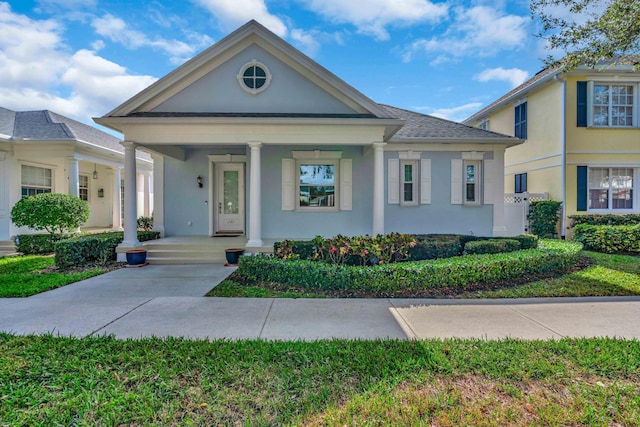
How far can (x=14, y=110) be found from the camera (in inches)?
551

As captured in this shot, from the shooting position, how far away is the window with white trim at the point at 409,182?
35.7 ft

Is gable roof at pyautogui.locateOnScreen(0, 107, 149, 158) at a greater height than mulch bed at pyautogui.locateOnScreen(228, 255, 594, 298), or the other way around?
gable roof at pyautogui.locateOnScreen(0, 107, 149, 158)

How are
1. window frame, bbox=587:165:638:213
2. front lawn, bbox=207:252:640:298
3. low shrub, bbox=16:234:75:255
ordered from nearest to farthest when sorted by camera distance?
front lawn, bbox=207:252:640:298 < low shrub, bbox=16:234:75:255 < window frame, bbox=587:165:638:213

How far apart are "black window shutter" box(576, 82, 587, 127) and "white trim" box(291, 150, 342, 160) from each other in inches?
371

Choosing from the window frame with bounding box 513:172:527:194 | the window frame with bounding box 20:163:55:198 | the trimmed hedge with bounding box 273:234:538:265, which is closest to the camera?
the trimmed hedge with bounding box 273:234:538:265

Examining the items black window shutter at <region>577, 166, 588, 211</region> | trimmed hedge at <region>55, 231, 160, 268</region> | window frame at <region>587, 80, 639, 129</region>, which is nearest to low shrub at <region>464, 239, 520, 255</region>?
black window shutter at <region>577, 166, 588, 211</region>

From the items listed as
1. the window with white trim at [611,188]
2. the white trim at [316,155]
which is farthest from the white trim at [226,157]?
the window with white trim at [611,188]

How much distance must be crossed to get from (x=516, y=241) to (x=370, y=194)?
13.9ft

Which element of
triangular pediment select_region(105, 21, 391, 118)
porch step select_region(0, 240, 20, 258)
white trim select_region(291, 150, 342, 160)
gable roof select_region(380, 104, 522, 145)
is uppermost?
triangular pediment select_region(105, 21, 391, 118)

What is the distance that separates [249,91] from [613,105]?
13421mm

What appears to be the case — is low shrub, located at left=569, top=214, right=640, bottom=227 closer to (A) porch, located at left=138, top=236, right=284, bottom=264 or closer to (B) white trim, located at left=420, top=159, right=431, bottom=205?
(B) white trim, located at left=420, top=159, right=431, bottom=205

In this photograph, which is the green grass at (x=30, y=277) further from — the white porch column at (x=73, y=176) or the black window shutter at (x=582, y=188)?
the black window shutter at (x=582, y=188)

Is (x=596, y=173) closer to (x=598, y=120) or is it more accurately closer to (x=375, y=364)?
(x=598, y=120)

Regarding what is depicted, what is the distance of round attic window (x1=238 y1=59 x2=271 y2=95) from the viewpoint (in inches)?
358
